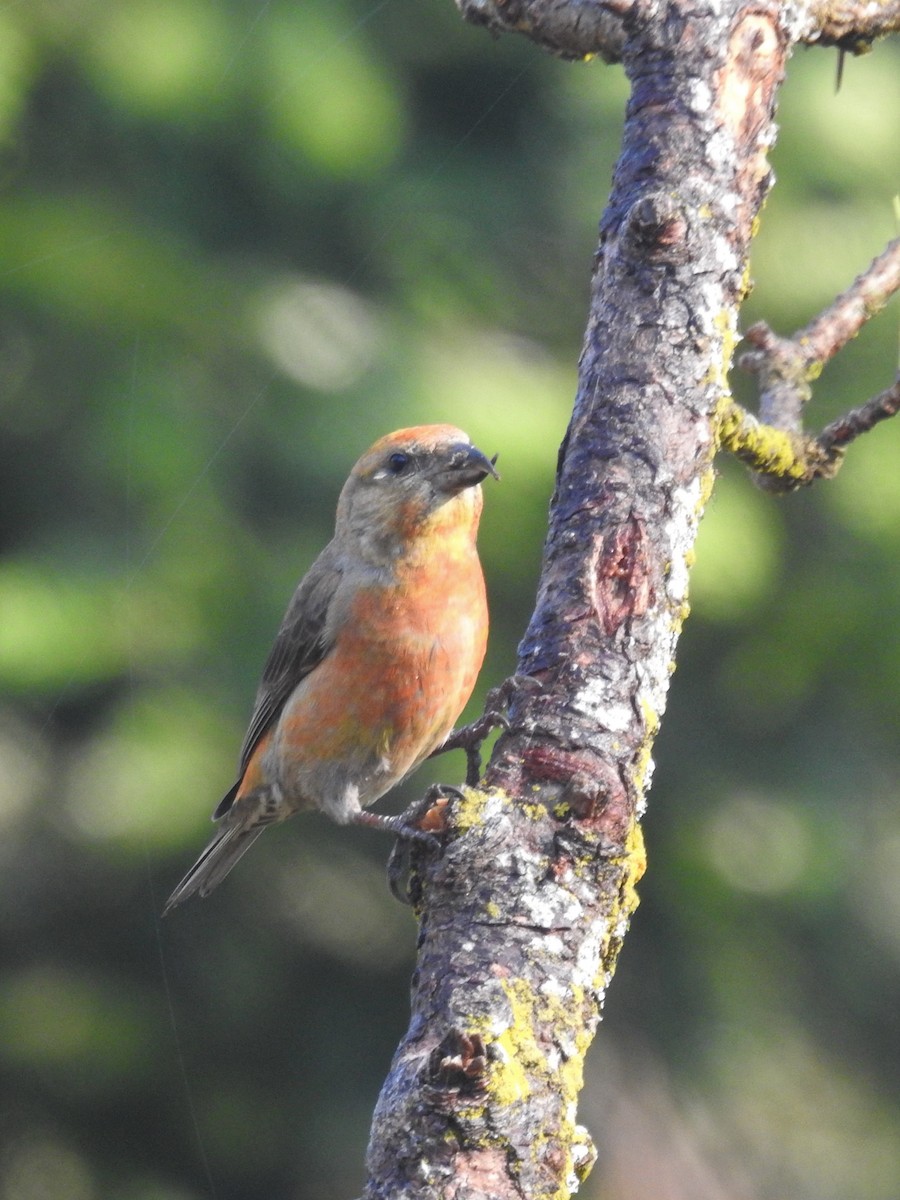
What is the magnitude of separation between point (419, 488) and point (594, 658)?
146cm

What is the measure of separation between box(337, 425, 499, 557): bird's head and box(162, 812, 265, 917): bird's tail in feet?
3.08

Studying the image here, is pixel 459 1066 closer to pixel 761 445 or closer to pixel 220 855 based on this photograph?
pixel 761 445

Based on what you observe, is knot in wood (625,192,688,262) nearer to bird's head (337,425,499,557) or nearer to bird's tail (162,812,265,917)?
bird's head (337,425,499,557)

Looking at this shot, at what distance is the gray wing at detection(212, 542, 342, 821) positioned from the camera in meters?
4.03

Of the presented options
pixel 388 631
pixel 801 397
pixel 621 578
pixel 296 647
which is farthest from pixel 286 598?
pixel 621 578

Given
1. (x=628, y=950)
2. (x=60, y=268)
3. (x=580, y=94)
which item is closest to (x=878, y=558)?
(x=628, y=950)

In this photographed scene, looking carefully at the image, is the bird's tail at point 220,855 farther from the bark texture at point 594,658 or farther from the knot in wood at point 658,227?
the knot in wood at point 658,227

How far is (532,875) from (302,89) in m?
3.91

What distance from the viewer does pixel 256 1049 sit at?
213 inches

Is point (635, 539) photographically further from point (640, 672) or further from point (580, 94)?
point (580, 94)

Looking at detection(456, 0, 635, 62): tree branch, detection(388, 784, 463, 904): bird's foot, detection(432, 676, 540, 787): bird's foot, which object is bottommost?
detection(388, 784, 463, 904): bird's foot

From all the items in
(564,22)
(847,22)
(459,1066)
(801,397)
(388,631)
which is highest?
(847,22)

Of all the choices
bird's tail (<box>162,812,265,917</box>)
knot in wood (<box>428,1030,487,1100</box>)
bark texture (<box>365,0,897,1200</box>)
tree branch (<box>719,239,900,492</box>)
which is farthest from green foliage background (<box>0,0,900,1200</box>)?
knot in wood (<box>428,1030,487,1100</box>)

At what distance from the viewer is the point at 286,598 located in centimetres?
495
